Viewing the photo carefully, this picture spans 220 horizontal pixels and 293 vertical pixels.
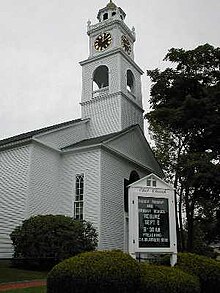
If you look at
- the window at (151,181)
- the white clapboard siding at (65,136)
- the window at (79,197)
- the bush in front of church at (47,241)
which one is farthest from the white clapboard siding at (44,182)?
the window at (151,181)

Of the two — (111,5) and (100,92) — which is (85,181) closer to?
(100,92)

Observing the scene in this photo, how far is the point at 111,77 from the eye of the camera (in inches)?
1149

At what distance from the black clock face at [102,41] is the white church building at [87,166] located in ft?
4.90

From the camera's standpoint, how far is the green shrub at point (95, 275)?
332 inches

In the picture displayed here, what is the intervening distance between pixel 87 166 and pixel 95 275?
1501 centimetres

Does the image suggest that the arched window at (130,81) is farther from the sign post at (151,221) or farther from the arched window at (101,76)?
the sign post at (151,221)

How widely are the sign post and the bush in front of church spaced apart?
21.1ft

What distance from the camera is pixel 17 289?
453 inches

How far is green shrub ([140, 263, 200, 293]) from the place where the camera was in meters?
9.34

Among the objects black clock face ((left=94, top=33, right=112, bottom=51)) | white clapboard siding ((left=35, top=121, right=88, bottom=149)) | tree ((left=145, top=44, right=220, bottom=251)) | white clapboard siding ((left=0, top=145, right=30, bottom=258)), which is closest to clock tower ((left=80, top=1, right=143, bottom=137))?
black clock face ((left=94, top=33, right=112, bottom=51))

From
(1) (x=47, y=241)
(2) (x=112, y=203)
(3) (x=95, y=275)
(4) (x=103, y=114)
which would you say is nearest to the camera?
(3) (x=95, y=275)

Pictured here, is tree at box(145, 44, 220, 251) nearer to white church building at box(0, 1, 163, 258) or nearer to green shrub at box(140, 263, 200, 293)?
white church building at box(0, 1, 163, 258)

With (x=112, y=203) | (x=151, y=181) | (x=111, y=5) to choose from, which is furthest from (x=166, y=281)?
(x=111, y=5)

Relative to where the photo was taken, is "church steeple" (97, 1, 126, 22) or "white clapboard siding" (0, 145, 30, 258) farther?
"church steeple" (97, 1, 126, 22)
